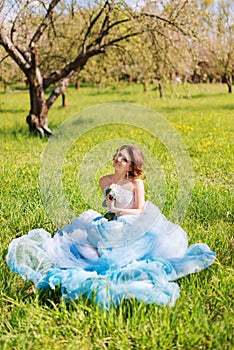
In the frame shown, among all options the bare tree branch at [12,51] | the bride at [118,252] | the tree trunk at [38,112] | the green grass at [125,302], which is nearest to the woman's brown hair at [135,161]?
the bride at [118,252]

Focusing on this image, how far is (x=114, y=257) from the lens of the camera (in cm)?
352

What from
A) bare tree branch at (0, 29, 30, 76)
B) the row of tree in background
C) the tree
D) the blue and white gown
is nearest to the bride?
the blue and white gown

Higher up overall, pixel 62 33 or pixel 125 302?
pixel 62 33

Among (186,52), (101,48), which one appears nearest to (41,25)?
(101,48)

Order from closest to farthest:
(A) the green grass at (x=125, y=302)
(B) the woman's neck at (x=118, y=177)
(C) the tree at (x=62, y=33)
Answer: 1. (A) the green grass at (x=125, y=302)
2. (B) the woman's neck at (x=118, y=177)
3. (C) the tree at (x=62, y=33)

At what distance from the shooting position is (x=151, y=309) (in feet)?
9.52

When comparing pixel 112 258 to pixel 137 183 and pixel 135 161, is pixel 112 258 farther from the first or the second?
pixel 135 161

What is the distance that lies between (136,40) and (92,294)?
9.28m

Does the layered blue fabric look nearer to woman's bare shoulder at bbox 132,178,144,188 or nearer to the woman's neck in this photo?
woman's bare shoulder at bbox 132,178,144,188

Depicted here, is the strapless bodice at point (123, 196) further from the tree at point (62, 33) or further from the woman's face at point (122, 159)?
the tree at point (62, 33)

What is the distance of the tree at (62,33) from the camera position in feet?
31.9

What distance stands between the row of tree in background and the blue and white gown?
215 inches

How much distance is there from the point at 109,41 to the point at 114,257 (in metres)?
8.75

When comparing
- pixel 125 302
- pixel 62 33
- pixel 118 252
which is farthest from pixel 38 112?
pixel 125 302
